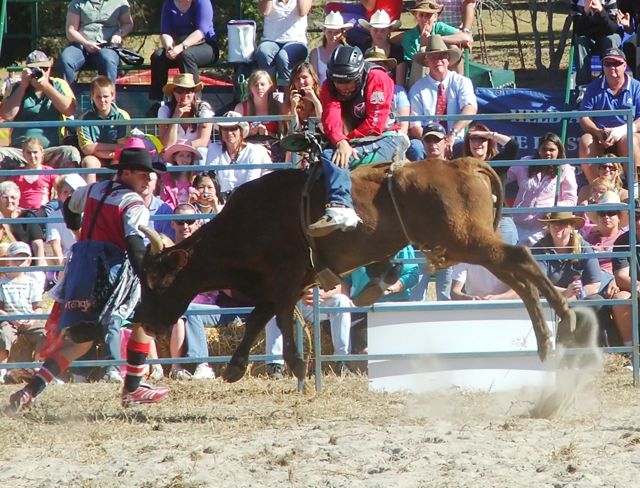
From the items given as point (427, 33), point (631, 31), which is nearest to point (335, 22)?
point (427, 33)

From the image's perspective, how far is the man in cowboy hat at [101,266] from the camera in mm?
7918

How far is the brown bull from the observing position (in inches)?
298

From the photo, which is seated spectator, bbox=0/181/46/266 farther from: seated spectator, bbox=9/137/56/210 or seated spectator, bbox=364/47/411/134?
seated spectator, bbox=364/47/411/134

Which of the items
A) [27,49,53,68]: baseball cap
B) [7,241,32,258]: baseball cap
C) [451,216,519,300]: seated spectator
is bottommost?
[451,216,519,300]: seated spectator

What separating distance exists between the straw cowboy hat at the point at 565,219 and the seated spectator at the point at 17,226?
162 inches

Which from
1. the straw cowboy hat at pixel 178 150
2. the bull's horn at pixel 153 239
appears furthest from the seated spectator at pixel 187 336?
the bull's horn at pixel 153 239

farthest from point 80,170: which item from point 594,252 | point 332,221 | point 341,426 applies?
point 594,252

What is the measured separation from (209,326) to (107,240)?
7.76 feet

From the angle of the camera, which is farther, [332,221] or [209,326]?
[209,326]

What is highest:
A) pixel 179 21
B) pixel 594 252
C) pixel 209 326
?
pixel 179 21

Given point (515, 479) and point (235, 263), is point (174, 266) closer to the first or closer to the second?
point (235, 263)

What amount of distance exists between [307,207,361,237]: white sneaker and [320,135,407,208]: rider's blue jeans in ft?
0.19

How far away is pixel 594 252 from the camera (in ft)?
30.3

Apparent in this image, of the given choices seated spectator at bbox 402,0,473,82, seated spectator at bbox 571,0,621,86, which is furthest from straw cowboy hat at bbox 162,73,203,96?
seated spectator at bbox 571,0,621,86
